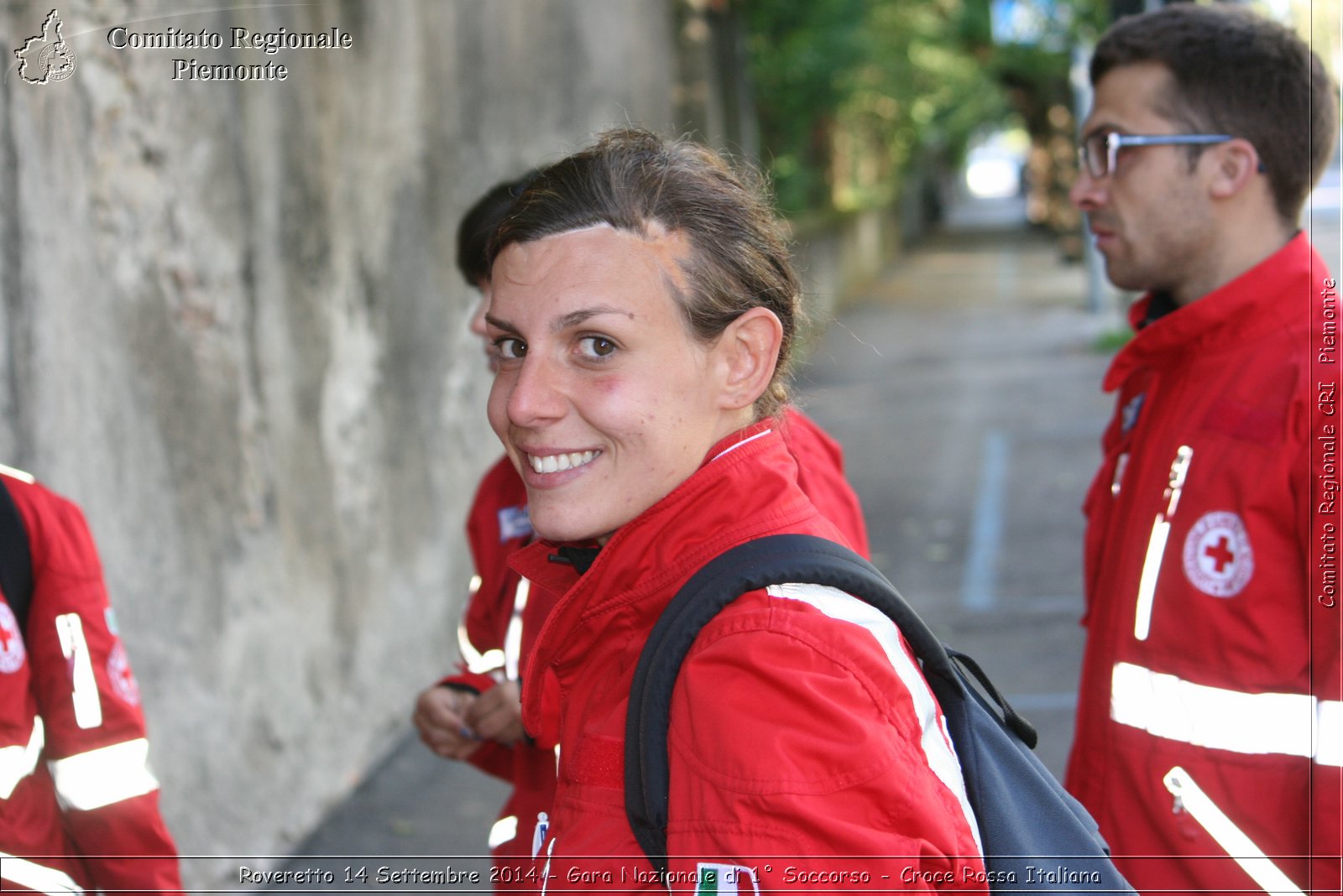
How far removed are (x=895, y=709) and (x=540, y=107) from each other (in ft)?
21.9

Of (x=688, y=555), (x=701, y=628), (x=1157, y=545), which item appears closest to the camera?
(x=701, y=628)

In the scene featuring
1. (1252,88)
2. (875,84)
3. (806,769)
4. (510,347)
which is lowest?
(806,769)

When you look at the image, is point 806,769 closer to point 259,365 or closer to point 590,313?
point 590,313

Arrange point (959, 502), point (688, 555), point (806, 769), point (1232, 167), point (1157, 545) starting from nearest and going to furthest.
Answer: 1. point (806, 769)
2. point (688, 555)
3. point (1157, 545)
4. point (1232, 167)
5. point (959, 502)

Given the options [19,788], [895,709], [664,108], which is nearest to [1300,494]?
[895,709]

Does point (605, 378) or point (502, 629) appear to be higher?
point (605, 378)

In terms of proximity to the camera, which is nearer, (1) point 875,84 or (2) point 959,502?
(2) point 959,502

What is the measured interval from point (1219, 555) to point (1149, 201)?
0.75 m

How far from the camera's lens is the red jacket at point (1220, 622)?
7.11 ft

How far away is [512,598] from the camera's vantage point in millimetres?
2812

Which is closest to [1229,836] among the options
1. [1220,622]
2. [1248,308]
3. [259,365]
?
[1220,622]

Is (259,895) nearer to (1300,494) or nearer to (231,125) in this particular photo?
(231,125)

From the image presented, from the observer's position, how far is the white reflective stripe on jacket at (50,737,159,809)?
2.17 metres

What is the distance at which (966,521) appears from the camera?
8422 mm
